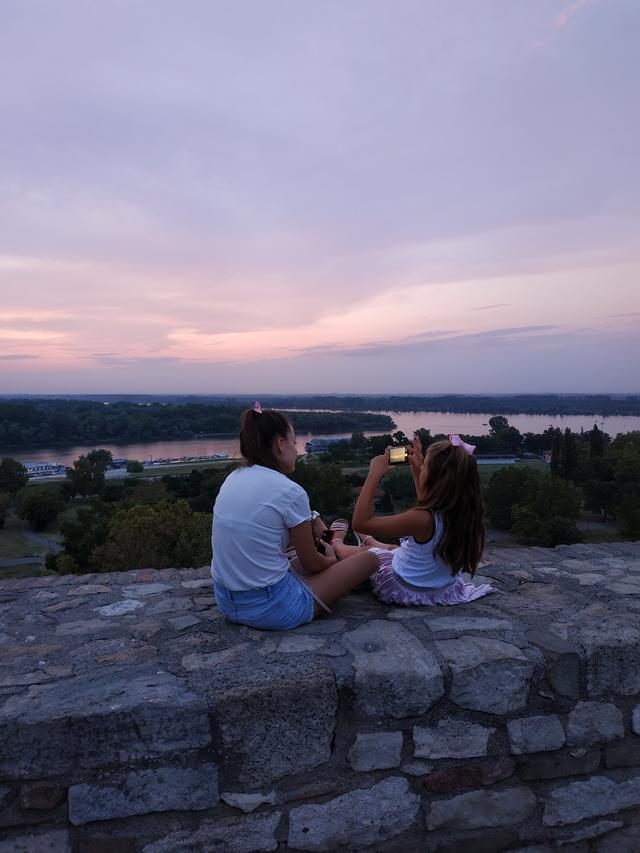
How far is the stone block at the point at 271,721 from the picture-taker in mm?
1801

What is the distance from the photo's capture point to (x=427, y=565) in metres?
2.61

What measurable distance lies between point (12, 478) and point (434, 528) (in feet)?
130

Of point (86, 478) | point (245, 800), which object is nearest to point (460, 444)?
point (245, 800)

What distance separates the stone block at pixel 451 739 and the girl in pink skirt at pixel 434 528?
0.70 m

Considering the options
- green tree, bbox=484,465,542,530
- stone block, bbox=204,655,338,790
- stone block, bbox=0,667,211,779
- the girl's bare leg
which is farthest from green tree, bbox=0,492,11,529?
stone block, bbox=204,655,338,790

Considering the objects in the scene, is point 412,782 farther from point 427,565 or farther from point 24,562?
point 24,562

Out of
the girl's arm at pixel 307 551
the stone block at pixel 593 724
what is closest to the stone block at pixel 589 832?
the stone block at pixel 593 724

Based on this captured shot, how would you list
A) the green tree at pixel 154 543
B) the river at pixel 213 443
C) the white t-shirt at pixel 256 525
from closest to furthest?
the white t-shirt at pixel 256 525 → the green tree at pixel 154 543 → the river at pixel 213 443

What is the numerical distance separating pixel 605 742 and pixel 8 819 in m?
2.07

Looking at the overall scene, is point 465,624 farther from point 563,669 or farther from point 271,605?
point 271,605

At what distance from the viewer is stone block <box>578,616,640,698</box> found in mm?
2131

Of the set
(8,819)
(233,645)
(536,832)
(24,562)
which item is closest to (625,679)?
(536,832)

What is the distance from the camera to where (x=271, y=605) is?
7.57ft

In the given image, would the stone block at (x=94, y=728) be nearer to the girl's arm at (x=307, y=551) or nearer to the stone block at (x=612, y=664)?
the girl's arm at (x=307, y=551)
